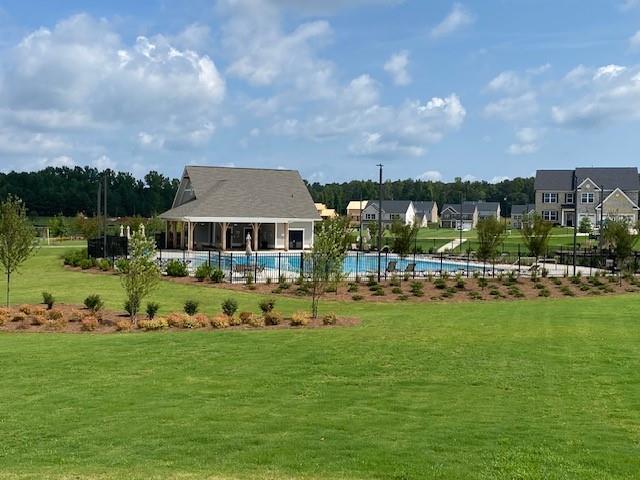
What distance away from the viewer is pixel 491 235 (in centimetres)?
3500

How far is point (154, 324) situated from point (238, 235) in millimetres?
33990

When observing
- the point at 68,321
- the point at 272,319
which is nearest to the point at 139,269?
the point at 68,321

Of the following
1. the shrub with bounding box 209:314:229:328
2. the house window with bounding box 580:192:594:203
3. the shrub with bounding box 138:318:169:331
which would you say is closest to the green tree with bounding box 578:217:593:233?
the house window with bounding box 580:192:594:203

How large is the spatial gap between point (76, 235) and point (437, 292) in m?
52.2

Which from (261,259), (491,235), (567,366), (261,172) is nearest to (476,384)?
(567,366)

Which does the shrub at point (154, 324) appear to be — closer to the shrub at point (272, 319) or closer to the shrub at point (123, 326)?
the shrub at point (123, 326)

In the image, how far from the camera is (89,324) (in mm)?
17000

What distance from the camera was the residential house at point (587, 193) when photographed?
76938mm

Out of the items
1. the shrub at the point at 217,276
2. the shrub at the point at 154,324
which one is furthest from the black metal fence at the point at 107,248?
the shrub at the point at 154,324

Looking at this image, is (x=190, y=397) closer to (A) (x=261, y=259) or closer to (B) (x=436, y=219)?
(A) (x=261, y=259)

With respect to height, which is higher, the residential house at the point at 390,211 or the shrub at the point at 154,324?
the residential house at the point at 390,211

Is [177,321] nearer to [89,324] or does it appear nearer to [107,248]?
[89,324]

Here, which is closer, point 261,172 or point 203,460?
point 203,460

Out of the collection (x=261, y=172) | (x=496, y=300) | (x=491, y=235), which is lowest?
(x=496, y=300)
